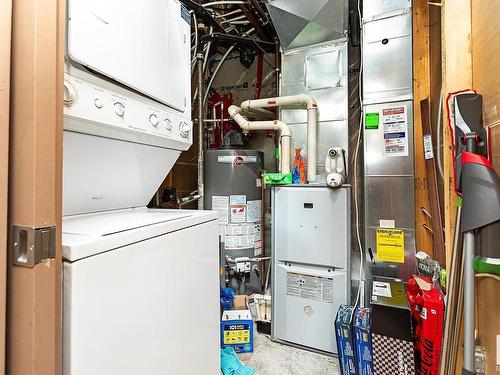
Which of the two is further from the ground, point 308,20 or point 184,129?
point 308,20

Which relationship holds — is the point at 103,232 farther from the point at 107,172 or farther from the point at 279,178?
the point at 279,178

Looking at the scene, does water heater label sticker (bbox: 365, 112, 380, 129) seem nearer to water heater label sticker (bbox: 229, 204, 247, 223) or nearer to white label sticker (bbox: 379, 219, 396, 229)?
white label sticker (bbox: 379, 219, 396, 229)

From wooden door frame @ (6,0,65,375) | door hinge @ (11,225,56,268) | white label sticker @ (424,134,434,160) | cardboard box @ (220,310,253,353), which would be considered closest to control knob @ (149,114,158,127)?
wooden door frame @ (6,0,65,375)

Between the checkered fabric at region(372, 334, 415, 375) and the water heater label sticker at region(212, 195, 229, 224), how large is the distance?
147cm

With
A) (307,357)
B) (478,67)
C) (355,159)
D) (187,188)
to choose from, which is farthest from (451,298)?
(187,188)

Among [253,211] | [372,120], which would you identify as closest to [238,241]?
[253,211]

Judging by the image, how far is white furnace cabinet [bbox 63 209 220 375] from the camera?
0.62 m

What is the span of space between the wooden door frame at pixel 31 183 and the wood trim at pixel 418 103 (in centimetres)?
214

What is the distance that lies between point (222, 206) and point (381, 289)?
1.45 m

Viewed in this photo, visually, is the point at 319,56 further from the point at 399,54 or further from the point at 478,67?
the point at 478,67

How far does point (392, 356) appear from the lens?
149 centimetres

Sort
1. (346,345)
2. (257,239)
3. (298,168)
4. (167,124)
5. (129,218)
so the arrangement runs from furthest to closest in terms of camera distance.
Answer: (257,239) < (298,168) < (346,345) < (167,124) < (129,218)

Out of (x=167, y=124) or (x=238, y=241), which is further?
(x=238, y=241)

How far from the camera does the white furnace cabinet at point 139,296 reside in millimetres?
616
